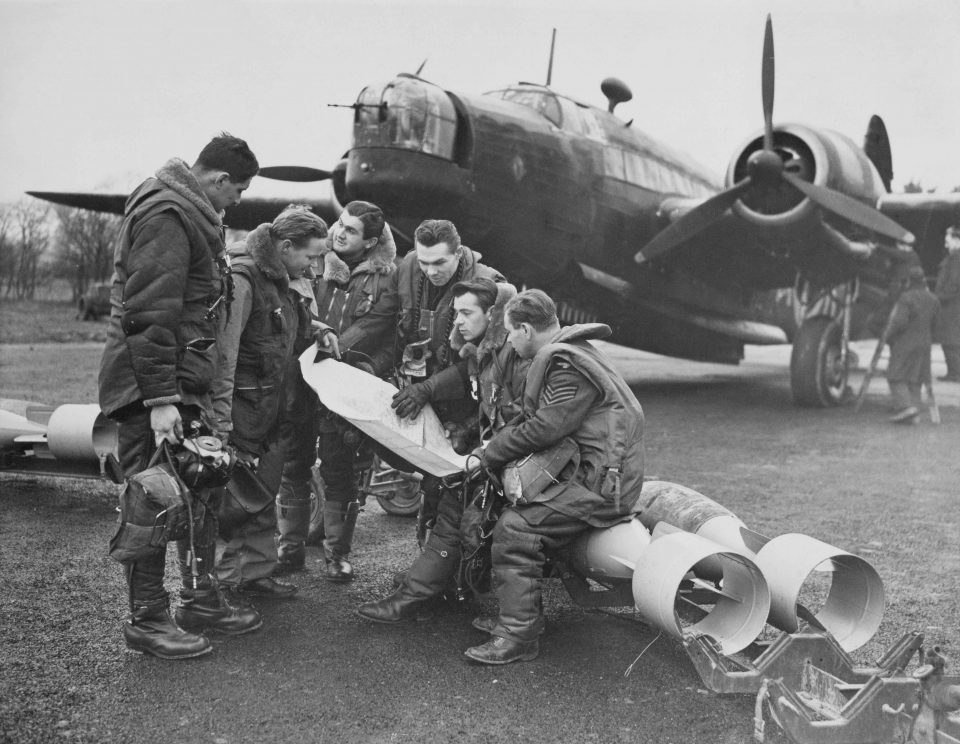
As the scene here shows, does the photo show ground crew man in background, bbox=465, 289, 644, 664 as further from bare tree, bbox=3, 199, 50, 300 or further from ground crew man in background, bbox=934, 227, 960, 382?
ground crew man in background, bbox=934, 227, 960, 382

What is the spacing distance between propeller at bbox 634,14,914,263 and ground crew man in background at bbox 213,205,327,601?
810 centimetres

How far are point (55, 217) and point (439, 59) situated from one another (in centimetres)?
913

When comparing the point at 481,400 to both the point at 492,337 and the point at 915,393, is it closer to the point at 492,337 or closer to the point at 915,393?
the point at 492,337

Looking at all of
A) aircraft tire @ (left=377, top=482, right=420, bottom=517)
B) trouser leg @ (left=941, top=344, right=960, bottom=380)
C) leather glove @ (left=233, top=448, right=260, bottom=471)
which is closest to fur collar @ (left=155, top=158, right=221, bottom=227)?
leather glove @ (left=233, top=448, right=260, bottom=471)

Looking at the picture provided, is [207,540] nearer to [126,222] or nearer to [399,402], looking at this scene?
[399,402]

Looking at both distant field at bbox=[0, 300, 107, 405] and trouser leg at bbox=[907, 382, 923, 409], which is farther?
trouser leg at bbox=[907, 382, 923, 409]

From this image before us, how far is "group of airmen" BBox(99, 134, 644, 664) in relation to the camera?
3273 mm

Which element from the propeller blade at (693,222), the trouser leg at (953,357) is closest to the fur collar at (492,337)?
the propeller blade at (693,222)

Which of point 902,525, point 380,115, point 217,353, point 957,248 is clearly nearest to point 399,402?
point 217,353

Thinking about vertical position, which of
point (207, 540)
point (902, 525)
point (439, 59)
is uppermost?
point (439, 59)

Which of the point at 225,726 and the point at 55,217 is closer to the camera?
the point at 225,726

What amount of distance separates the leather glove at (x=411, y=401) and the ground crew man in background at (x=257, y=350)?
1.84 ft

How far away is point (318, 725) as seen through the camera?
2.84 m

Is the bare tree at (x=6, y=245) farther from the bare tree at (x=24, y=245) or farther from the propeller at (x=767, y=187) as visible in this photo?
the propeller at (x=767, y=187)
